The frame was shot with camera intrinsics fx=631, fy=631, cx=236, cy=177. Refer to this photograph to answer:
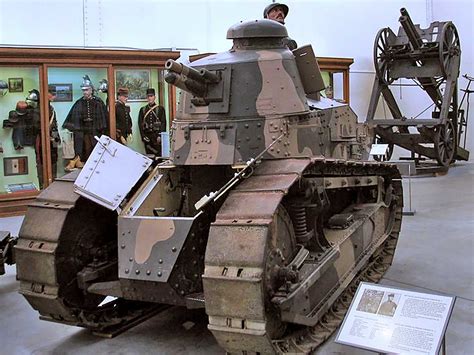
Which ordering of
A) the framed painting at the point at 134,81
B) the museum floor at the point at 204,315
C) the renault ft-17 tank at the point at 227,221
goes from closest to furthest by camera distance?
the renault ft-17 tank at the point at 227,221 → the museum floor at the point at 204,315 → the framed painting at the point at 134,81

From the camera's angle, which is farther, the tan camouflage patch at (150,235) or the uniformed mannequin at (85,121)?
the uniformed mannequin at (85,121)

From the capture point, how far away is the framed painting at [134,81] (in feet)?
36.9

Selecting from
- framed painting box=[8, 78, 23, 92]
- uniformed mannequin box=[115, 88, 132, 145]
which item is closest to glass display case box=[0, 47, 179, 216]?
framed painting box=[8, 78, 23, 92]

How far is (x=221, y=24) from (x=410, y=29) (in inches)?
151

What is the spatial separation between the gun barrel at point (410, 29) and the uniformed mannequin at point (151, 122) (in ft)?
16.6

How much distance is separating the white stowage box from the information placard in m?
2.16

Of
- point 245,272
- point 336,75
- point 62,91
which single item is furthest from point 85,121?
point 245,272

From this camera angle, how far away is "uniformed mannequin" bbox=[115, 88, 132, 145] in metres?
11.3

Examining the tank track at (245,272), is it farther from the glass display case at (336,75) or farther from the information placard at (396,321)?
the glass display case at (336,75)

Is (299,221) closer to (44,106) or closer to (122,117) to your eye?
(44,106)

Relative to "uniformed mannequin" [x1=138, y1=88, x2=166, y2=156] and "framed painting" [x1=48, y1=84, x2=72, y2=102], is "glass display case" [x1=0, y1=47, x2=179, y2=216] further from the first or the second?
"uniformed mannequin" [x1=138, y1=88, x2=166, y2=156]

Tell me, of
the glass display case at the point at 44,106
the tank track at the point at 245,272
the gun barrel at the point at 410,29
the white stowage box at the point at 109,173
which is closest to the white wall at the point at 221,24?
the glass display case at the point at 44,106

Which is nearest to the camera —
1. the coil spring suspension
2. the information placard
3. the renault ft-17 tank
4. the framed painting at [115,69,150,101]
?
the information placard

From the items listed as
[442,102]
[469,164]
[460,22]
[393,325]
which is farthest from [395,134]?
[393,325]
